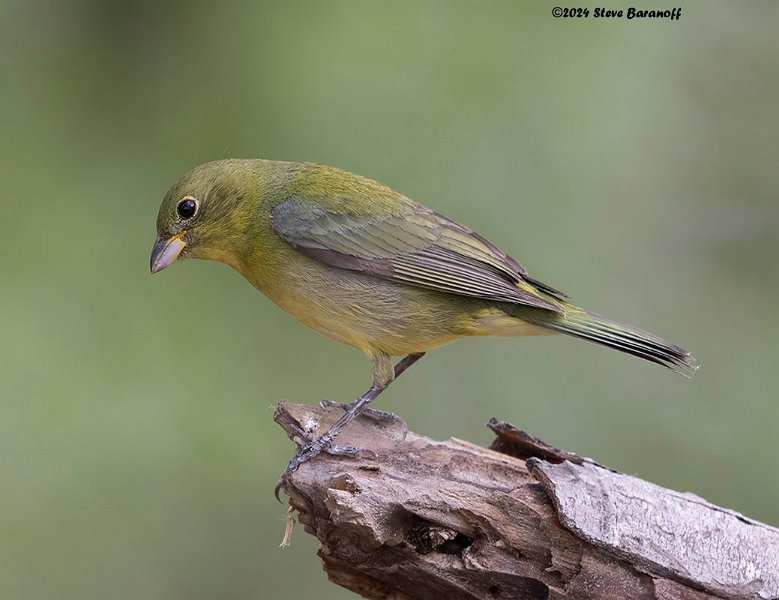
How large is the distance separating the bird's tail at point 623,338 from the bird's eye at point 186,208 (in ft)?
6.07

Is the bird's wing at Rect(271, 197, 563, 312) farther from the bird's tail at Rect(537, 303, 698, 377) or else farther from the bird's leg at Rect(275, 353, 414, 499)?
the bird's leg at Rect(275, 353, 414, 499)

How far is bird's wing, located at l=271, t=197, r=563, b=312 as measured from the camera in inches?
192

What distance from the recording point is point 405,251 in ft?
16.3

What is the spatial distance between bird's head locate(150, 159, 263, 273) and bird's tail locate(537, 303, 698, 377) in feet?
5.37

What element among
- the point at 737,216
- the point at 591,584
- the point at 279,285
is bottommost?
the point at 591,584

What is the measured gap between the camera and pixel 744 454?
6.30m

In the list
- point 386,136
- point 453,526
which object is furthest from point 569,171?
point 453,526

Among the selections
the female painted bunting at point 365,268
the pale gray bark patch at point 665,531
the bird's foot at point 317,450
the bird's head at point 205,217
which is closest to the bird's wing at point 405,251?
the female painted bunting at point 365,268

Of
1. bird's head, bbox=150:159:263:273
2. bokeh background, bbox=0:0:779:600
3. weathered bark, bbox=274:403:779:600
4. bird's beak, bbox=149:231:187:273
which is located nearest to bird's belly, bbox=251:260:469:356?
bird's head, bbox=150:159:263:273

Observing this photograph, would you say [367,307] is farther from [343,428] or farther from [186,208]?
[186,208]

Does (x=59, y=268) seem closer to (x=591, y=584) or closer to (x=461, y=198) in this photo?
(x=461, y=198)

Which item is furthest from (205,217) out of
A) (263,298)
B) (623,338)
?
(623,338)

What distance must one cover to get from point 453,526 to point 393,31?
365cm

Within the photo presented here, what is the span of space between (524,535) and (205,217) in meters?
2.27
